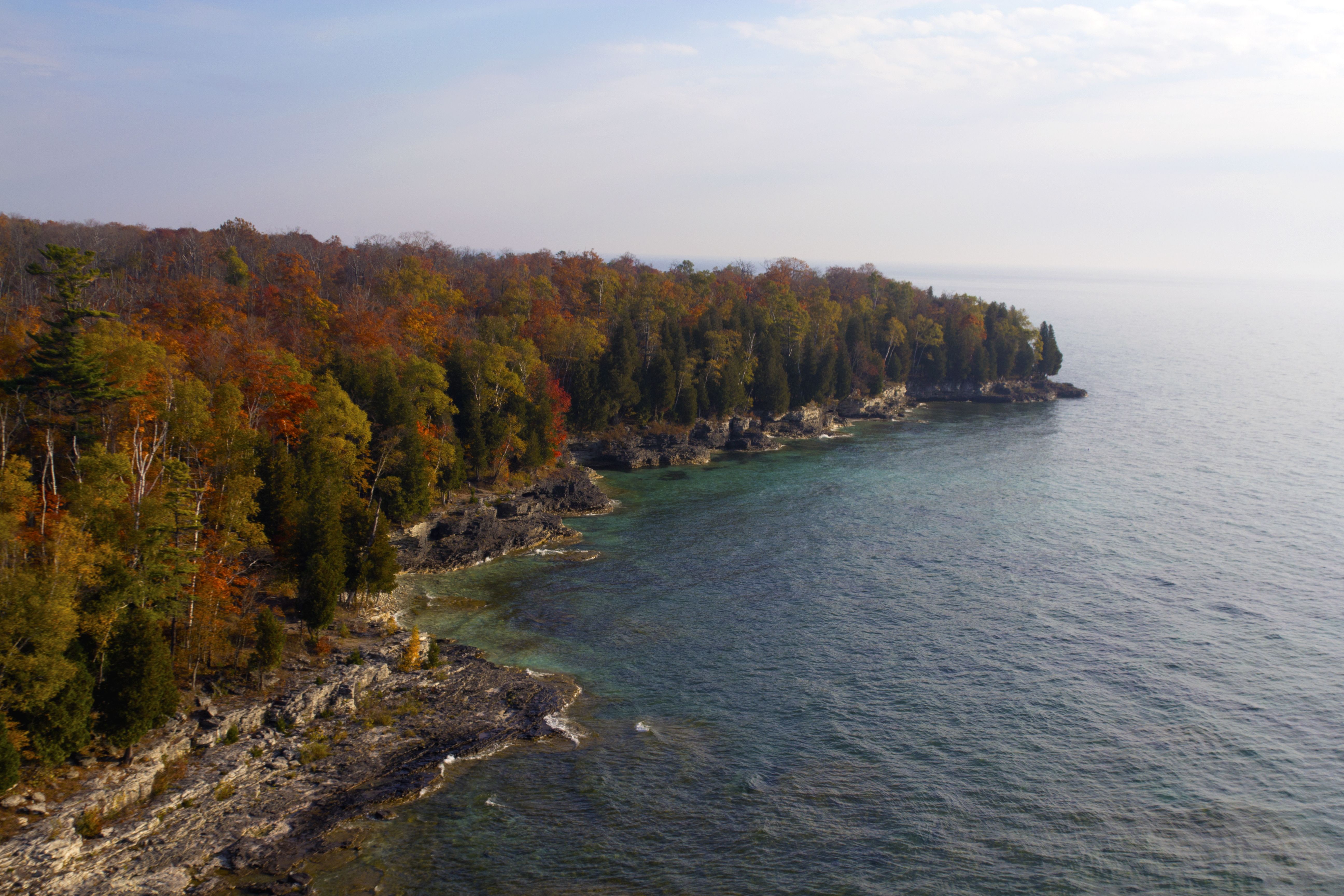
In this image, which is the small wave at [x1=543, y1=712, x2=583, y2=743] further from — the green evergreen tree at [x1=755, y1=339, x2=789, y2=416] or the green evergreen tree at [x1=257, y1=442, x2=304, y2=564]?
the green evergreen tree at [x1=755, y1=339, x2=789, y2=416]

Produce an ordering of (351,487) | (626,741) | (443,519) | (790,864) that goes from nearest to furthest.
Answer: (790,864) → (626,741) → (351,487) → (443,519)

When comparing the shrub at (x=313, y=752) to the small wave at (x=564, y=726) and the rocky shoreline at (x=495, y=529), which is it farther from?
the rocky shoreline at (x=495, y=529)

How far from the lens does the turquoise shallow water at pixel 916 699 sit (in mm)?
28953

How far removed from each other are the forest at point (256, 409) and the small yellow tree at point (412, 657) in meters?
4.80

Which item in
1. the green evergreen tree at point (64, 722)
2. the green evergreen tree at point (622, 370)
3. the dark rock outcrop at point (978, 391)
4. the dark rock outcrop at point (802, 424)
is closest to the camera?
the green evergreen tree at point (64, 722)

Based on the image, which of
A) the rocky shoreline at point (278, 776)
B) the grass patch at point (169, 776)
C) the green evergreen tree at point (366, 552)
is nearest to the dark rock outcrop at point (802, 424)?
the green evergreen tree at point (366, 552)

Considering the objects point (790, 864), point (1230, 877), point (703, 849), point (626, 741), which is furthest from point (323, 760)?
point (1230, 877)

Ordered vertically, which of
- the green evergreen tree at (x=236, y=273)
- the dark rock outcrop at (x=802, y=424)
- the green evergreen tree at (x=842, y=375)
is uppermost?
the green evergreen tree at (x=236, y=273)

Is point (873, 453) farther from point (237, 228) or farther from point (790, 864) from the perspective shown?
point (237, 228)

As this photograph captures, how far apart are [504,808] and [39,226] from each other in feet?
413

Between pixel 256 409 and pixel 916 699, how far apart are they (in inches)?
1712

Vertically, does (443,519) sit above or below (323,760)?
above

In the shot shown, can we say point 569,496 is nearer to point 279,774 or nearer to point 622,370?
point 622,370

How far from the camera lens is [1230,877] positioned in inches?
1137
